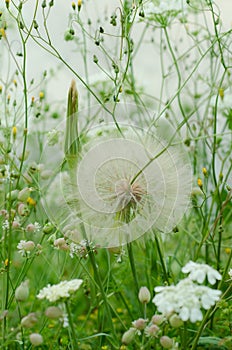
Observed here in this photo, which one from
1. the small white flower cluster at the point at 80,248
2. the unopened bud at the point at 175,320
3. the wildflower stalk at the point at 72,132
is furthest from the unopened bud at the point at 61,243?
the unopened bud at the point at 175,320

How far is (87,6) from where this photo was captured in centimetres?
191

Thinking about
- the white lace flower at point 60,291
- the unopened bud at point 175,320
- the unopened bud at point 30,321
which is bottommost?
the unopened bud at point 175,320

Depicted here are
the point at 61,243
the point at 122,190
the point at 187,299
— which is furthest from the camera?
the point at 122,190

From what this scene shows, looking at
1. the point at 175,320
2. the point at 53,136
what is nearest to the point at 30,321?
the point at 175,320

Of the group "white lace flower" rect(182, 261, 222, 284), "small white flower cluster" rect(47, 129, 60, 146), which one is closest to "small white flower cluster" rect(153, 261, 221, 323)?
"white lace flower" rect(182, 261, 222, 284)

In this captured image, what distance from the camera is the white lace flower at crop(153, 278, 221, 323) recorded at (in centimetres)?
88

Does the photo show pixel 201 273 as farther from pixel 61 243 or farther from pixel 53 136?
pixel 53 136

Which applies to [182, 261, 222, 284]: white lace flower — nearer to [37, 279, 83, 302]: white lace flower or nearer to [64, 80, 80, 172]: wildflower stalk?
[37, 279, 83, 302]: white lace flower

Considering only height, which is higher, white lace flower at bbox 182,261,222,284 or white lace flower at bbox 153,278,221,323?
white lace flower at bbox 182,261,222,284

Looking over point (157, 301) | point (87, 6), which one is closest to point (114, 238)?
point (157, 301)

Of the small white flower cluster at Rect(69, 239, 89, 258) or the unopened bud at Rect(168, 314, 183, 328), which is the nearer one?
the unopened bud at Rect(168, 314, 183, 328)

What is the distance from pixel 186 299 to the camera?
89 cm

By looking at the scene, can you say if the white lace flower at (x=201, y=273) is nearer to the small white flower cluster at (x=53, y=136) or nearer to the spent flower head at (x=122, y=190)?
the spent flower head at (x=122, y=190)

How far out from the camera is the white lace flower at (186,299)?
0.88 metres
